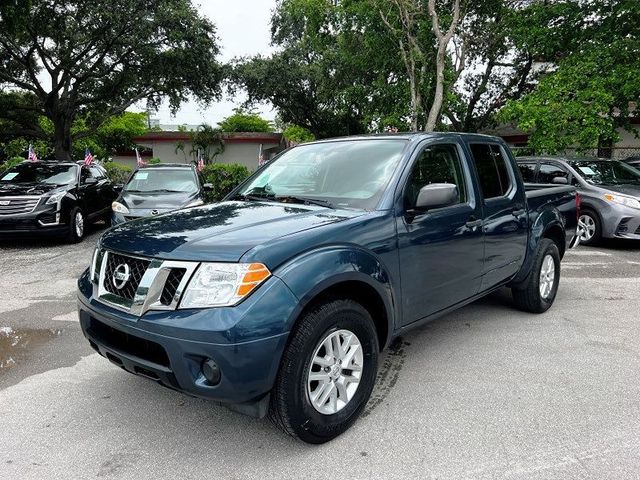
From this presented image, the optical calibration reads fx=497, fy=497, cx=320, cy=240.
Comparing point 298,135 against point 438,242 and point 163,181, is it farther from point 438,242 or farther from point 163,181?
point 438,242

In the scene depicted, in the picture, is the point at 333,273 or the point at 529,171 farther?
the point at 529,171

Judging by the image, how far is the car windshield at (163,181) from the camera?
32.9ft

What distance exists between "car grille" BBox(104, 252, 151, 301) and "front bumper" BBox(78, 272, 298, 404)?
20 centimetres

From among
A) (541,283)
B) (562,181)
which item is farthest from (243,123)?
(541,283)

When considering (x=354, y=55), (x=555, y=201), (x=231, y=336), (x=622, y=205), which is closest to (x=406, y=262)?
(x=231, y=336)

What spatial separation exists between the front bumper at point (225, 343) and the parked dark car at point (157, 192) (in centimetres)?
628

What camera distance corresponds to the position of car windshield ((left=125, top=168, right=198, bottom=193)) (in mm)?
10039

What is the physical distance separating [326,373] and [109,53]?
17267 millimetres

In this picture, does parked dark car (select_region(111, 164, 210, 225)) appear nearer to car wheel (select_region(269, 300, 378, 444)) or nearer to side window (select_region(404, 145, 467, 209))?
side window (select_region(404, 145, 467, 209))

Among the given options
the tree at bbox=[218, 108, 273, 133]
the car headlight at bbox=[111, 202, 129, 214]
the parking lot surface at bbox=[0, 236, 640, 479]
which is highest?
the tree at bbox=[218, 108, 273, 133]

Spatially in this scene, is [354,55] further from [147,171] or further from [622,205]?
[622,205]

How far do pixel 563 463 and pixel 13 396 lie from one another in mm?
3534

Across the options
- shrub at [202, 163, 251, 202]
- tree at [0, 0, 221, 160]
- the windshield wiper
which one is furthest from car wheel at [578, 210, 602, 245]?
tree at [0, 0, 221, 160]

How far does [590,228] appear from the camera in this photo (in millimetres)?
9133
